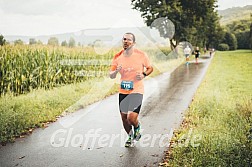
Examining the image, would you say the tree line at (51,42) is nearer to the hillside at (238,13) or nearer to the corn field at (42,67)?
the corn field at (42,67)

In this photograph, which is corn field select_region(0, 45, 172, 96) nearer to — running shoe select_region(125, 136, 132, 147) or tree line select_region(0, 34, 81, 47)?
tree line select_region(0, 34, 81, 47)

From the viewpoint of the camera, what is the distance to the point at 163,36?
1200 inches

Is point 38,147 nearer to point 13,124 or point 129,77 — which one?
point 13,124

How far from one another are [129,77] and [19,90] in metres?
6.62

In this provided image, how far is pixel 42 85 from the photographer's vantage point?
1113 centimetres

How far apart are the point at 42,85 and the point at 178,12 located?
2034cm

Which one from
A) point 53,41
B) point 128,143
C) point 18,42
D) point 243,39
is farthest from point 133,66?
point 53,41

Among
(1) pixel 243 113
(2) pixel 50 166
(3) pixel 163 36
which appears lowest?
(2) pixel 50 166

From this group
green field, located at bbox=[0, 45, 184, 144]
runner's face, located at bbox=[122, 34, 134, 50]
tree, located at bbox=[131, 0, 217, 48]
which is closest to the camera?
runner's face, located at bbox=[122, 34, 134, 50]

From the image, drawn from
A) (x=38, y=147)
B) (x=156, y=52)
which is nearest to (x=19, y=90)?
(x=38, y=147)

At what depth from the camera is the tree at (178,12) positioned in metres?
28.2

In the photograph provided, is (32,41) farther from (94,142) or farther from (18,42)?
(94,142)

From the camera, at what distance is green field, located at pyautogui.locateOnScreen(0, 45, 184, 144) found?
6414mm

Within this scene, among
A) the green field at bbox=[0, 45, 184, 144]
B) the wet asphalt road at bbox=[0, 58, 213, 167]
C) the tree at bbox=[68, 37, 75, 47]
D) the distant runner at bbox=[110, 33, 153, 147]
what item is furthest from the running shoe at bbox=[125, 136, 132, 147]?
the tree at bbox=[68, 37, 75, 47]
